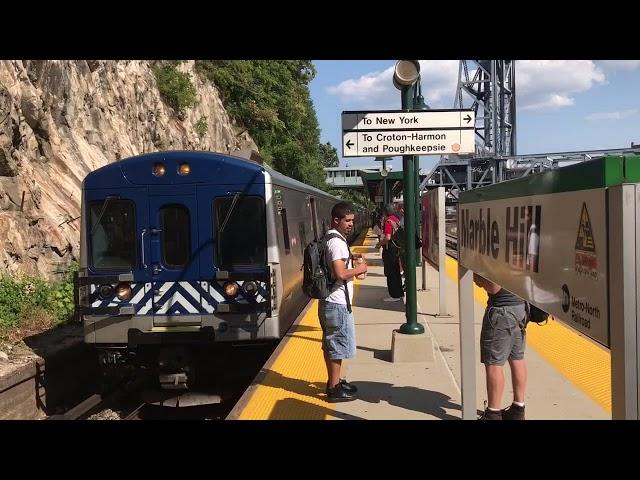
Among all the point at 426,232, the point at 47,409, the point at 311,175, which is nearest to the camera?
the point at 47,409

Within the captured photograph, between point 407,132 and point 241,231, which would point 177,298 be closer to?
point 241,231

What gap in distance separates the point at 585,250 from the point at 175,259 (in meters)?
5.53

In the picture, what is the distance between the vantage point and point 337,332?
5.37 m

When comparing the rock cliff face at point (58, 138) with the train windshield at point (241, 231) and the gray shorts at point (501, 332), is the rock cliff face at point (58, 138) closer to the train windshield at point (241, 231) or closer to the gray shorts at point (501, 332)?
the train windshield at point (241, 231)

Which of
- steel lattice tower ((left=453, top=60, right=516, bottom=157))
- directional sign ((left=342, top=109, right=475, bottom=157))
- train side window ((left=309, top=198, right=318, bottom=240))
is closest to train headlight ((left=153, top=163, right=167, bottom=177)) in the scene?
directional sign ((left=342, top=109, right=475, bottom=157))

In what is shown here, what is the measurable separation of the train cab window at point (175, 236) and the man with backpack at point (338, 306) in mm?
2182

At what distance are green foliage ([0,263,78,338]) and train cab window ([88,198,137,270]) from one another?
2231mm

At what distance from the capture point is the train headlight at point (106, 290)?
682 cm

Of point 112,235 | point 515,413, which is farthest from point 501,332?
point 112,235

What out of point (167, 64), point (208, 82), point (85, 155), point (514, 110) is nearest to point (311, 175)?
point (208, 82)

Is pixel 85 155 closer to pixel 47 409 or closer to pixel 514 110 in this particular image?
pixel 47 409

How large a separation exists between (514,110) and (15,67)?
356 feet

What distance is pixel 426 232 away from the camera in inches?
466

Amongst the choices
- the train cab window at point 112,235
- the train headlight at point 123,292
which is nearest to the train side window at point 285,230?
the train cab window at point 112,235
